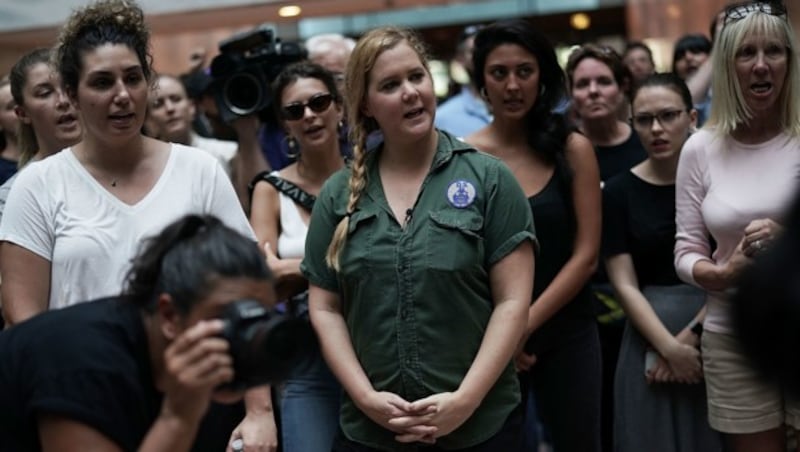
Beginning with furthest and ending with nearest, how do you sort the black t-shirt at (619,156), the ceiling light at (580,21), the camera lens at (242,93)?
the ceiling light at (580,21), the black t-shirt at (619,156), the camera lens at (242,93)

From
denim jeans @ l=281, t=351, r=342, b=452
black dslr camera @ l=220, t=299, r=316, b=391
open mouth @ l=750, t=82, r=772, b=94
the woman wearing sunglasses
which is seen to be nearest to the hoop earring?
the woman wearing sunglasses

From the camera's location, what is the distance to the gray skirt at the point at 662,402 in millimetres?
3824

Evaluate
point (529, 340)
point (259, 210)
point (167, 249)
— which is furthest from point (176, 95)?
point (167, 249)

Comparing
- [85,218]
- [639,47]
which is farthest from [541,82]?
[639,47]

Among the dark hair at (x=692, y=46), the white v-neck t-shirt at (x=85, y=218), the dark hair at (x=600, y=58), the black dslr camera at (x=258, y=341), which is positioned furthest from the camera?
the dark hair at (x=692, y=46)

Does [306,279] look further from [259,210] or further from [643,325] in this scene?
[643,325]

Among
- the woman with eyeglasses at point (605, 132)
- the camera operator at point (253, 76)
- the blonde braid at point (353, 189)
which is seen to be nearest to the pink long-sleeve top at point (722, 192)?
the woman with eyeglasses at point (605, 132)

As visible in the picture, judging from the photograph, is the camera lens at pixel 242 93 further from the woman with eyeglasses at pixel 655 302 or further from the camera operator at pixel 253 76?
the woman with eyeglasses at pixel 655 302

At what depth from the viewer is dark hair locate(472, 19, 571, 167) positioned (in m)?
3.74

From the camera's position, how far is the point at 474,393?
9.62 ft

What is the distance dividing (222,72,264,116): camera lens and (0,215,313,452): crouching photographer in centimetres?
212

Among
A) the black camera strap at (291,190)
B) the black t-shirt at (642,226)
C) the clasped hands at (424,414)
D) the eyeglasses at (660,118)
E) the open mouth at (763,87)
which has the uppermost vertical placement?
the open mouth at (763,87)

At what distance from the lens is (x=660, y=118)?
4051mm

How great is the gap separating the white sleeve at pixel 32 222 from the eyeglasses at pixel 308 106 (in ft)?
3.57
